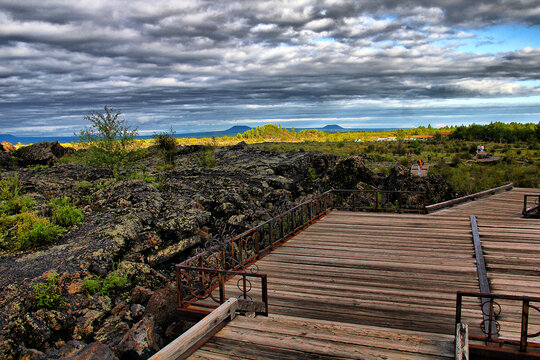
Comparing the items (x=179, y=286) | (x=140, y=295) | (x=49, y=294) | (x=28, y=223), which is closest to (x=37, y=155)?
(x=28, y=223)

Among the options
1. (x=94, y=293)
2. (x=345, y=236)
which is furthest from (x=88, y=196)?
(x=345, y=236)

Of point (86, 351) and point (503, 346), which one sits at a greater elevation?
point (503, 346)

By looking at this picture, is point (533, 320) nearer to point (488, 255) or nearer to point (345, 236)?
point (488, 255)

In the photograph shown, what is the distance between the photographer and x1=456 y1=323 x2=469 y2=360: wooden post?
3.86 metres

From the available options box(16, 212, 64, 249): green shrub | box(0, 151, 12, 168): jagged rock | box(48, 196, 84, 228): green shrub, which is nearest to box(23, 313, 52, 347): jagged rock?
box(16, 212, 64, 249): green shrub

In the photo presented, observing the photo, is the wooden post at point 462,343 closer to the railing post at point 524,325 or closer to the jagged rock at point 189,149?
the railing post at point 524,325

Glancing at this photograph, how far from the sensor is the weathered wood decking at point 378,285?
425cm

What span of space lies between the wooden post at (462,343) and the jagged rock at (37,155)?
28.4 m

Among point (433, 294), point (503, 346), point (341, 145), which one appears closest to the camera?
point (503, 346)

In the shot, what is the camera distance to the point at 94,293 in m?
8.60

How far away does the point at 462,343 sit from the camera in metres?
4.11

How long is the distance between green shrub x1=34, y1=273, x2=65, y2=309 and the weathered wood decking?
4.26 metres

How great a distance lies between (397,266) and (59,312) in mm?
7512

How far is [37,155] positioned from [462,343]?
29.4 metres
